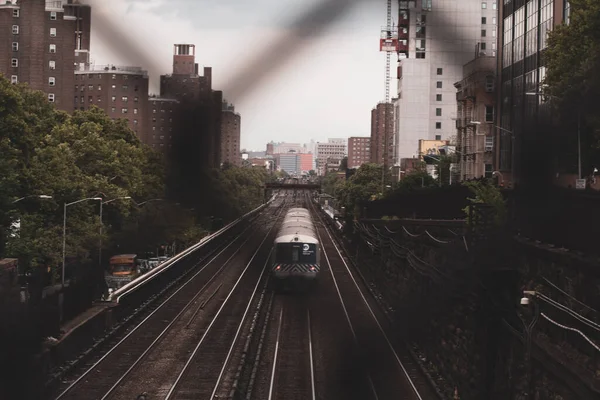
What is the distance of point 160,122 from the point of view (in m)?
3.35

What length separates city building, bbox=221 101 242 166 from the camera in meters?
3.02

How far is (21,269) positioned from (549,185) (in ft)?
A: 100

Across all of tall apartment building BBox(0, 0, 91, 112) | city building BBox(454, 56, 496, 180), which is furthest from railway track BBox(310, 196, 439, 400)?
tall apartment building BBox(0, 0, 91, 112)

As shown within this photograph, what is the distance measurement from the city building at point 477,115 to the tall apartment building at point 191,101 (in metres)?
1.07

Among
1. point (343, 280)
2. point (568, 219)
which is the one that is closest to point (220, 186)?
point (568, 219)

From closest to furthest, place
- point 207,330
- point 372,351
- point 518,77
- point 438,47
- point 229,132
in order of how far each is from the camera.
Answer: point 438,47
point 518,77
point 229,132
point 372,351
point 207,330

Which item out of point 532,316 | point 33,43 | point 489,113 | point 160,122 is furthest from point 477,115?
point 532,316

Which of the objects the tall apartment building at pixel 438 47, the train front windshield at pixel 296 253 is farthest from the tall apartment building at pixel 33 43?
the train front windshield at pixel 296 253

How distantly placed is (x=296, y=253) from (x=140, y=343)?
29.6 feet

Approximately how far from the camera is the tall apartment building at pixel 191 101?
3.01m

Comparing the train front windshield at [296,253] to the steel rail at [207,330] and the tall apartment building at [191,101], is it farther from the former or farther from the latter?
the tall apartment building at [191,101]

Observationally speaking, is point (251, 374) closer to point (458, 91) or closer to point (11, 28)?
point (11, 28)

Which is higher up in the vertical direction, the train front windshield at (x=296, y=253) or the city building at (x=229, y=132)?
the city building at (x=229, y=132)

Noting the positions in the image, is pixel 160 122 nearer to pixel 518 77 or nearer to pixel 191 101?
pixel 191 101
